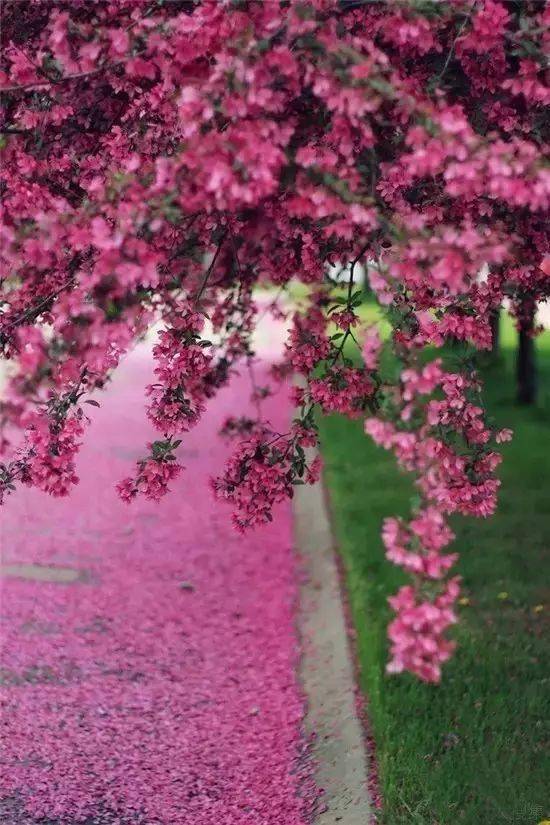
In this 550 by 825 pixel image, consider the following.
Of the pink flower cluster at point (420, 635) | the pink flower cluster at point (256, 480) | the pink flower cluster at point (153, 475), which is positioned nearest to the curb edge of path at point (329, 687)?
the pink flower cluster at point (256, 480)

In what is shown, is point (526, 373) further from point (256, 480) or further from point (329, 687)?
point (256, 480)

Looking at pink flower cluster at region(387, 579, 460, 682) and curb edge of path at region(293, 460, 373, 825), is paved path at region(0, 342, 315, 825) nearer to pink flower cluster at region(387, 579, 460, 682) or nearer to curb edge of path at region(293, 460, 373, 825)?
curb edge of path at region(293, 460, 373, 825)

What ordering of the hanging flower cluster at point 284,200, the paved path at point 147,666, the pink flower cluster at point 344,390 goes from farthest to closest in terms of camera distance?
the paved path at point 147,666
the pink flower cluster at point 344,390
the hanging flower cluster at point 284,200

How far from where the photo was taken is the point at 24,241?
292 cm

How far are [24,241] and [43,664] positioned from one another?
153 inches

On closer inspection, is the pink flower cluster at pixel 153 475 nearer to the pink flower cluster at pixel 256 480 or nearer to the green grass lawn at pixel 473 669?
the pink flower cluster at pixel 256 480

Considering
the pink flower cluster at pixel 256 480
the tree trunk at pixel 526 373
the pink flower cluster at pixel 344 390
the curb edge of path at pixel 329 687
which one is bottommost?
the curb edge of path at pixel 329 687

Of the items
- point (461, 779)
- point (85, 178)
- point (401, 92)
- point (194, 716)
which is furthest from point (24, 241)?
point (194, 716)

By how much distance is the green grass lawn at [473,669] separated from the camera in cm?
420

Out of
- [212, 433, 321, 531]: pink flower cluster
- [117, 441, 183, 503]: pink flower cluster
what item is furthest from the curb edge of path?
[117, 441, 183, 503]: pink flower cluster

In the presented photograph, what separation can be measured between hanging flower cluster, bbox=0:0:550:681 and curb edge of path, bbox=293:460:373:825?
4.88ft

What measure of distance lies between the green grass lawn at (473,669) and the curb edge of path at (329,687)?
5.3 inches

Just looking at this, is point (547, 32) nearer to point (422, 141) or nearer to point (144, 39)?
point (422, 141)

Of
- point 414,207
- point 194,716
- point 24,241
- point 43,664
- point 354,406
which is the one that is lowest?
point 194,716
